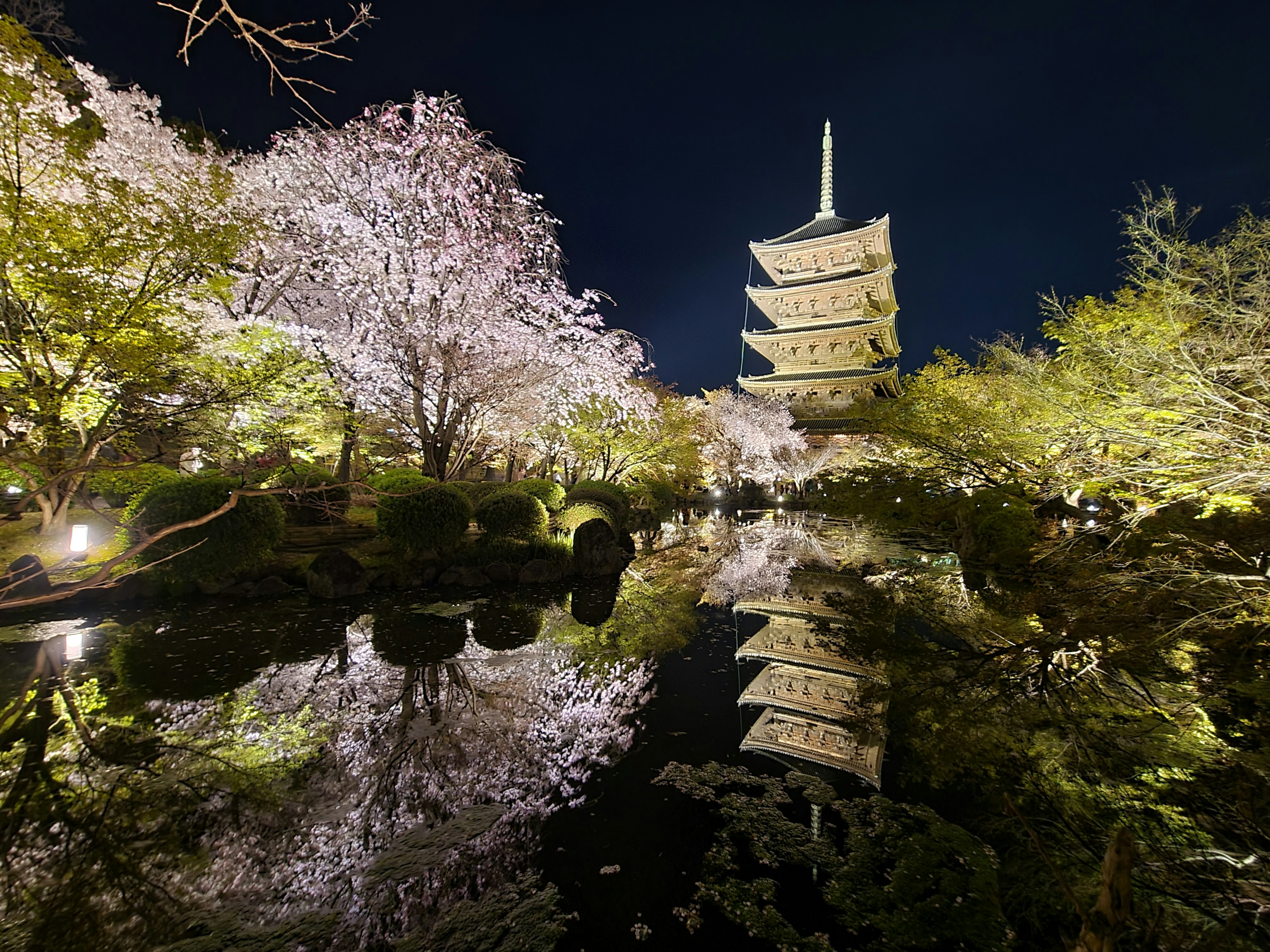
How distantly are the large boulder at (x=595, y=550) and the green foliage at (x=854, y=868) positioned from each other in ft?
25.6

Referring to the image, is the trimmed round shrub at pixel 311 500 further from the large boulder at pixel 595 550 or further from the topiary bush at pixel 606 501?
the topiary bush at pixel 606 501

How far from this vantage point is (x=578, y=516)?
12750mm

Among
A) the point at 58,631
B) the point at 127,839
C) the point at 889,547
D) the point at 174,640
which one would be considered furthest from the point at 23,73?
the point at 889,547

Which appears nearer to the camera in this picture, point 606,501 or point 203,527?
point 203,527

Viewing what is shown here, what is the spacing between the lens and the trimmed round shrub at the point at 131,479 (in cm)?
1101

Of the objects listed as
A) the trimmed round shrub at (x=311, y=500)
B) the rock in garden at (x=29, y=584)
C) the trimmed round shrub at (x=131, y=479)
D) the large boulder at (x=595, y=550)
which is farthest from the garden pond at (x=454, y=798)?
the trimmed round shrub at (x=311, y=500)

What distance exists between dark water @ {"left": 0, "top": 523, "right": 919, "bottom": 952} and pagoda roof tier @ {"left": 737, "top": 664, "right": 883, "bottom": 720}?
0.34 metres

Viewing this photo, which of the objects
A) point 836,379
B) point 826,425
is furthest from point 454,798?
point 836,379

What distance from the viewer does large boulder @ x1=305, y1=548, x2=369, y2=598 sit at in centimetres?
895

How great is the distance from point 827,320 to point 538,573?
1222 inches

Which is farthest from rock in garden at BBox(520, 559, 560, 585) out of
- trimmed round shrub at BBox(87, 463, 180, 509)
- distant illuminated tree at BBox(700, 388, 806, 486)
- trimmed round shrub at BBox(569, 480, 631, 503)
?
distant illuminated tree at BBox(700, 388, 806, 486)

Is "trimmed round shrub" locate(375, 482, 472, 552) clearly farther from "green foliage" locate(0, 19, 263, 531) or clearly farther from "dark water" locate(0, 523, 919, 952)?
"green foliage" locate(0, 19, 263, 531)

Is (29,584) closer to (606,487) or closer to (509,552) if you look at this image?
(509,552)

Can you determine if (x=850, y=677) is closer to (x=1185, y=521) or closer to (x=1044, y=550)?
(x=1185, y=521)
